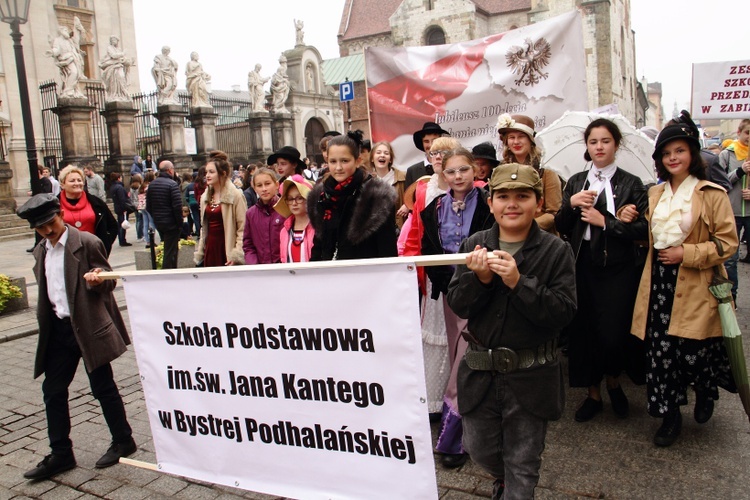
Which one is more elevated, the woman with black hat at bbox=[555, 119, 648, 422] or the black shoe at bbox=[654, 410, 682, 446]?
the woman with black hat at bbox=[555, 119, 648, 422]

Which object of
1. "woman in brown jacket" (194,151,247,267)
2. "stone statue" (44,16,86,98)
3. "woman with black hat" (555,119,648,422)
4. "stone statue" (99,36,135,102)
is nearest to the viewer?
"woman with black hat" (555,119,648,422)

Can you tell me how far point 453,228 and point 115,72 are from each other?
69.6ft

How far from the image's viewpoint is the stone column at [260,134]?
2984cm

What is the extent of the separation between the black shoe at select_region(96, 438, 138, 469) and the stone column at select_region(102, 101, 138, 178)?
18754mm

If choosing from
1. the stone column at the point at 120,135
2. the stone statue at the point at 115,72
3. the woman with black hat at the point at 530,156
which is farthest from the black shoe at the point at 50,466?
the stone statue at the point at 115,72

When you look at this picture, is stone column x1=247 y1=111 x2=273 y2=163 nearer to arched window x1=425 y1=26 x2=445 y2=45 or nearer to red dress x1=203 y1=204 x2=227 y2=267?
arched window x1=425 y1=26 x2=445 y2=45

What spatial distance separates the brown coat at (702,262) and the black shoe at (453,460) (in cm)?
153

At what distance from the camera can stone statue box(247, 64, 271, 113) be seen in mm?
29234

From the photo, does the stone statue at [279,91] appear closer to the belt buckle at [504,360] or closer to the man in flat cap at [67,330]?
the man in flat cap at [67,330]

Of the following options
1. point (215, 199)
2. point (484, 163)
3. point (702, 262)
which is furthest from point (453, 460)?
point (215, 199)

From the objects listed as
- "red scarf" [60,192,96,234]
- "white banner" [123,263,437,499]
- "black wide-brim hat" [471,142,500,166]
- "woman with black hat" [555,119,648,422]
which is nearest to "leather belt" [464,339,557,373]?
"white banner" [123,263,437,499]

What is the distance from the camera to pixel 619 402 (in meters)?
4.62

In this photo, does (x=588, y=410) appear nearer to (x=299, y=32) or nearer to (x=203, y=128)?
(x=203, y=128)

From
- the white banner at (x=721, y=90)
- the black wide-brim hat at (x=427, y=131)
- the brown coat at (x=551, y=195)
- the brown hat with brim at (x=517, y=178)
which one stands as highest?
the white banner at (x=721, y=90)
